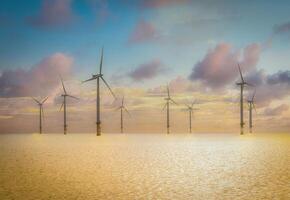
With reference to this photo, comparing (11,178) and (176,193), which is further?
(11,178)

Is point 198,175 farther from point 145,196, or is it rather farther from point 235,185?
point 145,196

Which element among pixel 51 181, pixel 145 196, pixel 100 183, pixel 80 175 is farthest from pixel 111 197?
pixel 80 175

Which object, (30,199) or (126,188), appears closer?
(30,199)

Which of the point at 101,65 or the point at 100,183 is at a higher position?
the point at 101,65

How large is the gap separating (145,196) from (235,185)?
679cm

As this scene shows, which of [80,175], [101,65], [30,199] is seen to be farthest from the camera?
[101,65]

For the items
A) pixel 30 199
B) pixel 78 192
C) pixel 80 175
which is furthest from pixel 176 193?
pixel 80 175

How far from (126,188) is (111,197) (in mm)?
3255

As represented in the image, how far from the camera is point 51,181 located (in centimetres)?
2962

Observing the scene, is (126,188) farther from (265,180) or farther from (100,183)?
(265,180)

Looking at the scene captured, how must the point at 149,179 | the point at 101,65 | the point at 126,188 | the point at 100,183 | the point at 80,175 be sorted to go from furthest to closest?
the point at 101,65 → the point at 80,175 → the point at 149,179 → the point at 100,183 → the point at 126,188

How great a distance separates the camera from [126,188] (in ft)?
86.5

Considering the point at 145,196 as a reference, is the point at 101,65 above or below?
above

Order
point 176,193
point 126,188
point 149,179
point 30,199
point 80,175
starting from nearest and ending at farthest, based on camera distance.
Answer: point 30,199 → point 176,193 → point 126,188 → point 149,179 → point 80,175
